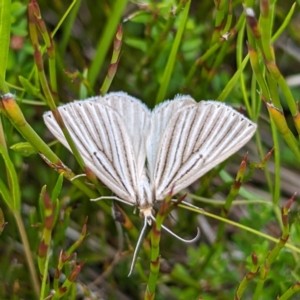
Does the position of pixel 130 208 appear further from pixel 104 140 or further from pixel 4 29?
pixel 4 29

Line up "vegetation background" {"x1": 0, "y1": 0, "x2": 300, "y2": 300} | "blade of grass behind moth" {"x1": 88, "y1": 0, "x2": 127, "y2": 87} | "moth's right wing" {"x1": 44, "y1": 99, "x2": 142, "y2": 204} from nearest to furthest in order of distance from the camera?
1. "vegetation background" {"x1": 0, "y1": 0, "x2": 300, "y2": 300}
2. "moth's right wing" {"x1": 44, "y1": 99, "x2": 142, "y2": 204}
3. "blade of grass behind moth" {"x1": 88, "y1": 0, "x2": 127, "y2": 87}

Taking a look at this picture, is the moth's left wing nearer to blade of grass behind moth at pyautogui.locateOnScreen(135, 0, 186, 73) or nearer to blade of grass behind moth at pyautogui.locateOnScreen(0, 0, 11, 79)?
blade of grass behind moth at pyautogui.locateOnScreen(135, 0, 186, 73)

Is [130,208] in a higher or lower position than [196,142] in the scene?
lower

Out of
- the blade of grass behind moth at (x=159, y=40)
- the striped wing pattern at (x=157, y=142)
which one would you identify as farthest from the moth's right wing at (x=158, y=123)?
the blade of grass behind moth at (x=159, y=40)

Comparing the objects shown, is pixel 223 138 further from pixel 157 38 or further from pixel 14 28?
pixel 14 28

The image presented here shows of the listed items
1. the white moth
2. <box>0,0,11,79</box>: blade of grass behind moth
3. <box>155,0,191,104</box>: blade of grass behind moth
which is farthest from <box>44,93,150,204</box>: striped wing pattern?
<box>0,0,11,79</box>: blade of grass behind moth

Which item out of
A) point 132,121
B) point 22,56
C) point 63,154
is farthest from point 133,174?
point 22,56

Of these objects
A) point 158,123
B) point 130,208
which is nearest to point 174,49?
point 158,123

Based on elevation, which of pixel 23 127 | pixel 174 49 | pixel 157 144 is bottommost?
pixel 157 144
